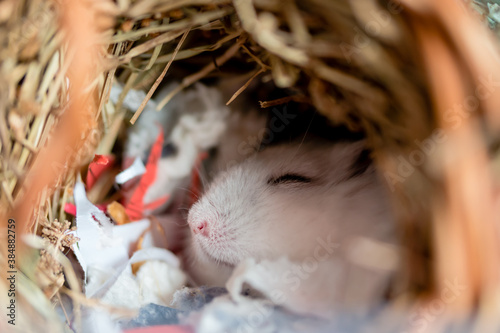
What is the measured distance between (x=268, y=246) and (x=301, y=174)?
0.21 m

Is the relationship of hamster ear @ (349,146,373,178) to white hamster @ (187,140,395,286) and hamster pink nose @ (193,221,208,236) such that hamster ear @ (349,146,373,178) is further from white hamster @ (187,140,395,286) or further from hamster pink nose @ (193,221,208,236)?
hamster pink nose @ (193,221,208,236)

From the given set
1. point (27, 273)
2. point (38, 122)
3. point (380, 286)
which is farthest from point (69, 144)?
point (380, 286)

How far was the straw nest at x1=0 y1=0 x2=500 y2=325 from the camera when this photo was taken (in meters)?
0.49

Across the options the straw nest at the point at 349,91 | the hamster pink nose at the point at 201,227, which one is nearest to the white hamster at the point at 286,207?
the hamster pink nose at the point at 201,227

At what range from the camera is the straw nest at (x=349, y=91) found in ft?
1.59

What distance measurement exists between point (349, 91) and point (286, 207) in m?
0.31

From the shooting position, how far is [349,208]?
82 centimetres

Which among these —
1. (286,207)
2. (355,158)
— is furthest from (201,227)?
(355,158)

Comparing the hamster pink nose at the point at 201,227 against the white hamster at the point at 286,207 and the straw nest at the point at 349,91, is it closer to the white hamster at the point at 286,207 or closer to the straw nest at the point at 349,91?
the white hamster at the point at 286,207

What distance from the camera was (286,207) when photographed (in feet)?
2.97

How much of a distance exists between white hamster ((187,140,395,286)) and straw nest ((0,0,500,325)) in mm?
131

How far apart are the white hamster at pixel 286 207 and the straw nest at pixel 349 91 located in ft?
0.43

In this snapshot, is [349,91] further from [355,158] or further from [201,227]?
[201,227]

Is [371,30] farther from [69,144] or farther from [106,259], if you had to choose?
[106,259]
